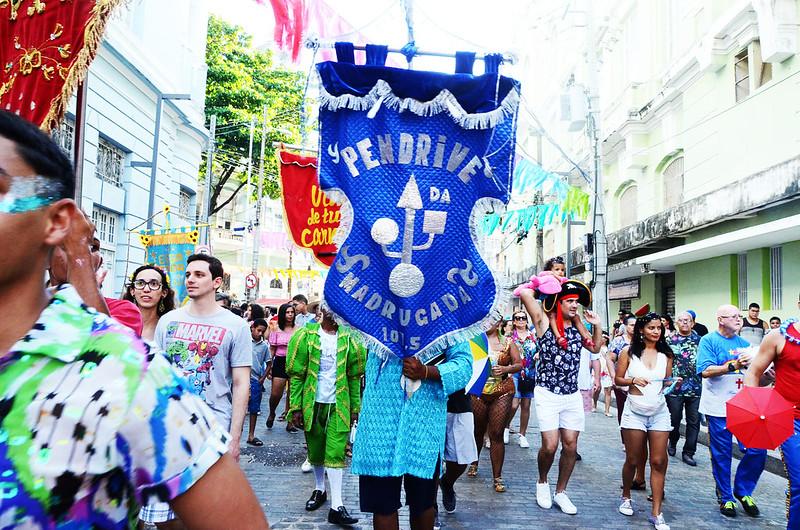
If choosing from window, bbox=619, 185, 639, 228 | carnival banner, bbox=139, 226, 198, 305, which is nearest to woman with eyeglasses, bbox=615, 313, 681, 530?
carnival banner, bbox=139, 226, 198, 305

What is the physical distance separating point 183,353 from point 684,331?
6.40m

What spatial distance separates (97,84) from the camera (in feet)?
43.0

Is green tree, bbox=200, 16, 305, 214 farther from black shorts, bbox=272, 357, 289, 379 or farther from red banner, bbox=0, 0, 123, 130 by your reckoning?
red banner, bbox=0, 0, 123, 130

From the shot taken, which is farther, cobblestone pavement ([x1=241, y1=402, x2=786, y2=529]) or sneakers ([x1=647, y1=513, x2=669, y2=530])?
cobblestone pavement ([x1=241, y1=402, x2=786, y2=529])

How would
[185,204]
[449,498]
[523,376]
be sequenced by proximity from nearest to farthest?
[449,498], [523,376], [185,204]

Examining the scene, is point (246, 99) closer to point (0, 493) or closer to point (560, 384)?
point (560, 384)

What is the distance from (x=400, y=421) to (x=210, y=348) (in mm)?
1356

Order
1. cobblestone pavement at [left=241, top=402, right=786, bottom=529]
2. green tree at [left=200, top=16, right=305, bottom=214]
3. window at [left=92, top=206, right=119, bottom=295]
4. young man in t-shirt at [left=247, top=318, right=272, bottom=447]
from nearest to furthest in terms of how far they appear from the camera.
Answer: cobblestone pavement at [left=241, top=402, right=786, bottom=529] < young man in t-shirt at [left=247, top=318, right=272, bottom=447] < window at [left=92, top=206, right=119, bottom=295] < green tree at [left=200, top=16, right=305, bottom=214]

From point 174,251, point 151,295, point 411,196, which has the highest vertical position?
point 174,251

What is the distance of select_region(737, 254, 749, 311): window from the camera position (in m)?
15.2

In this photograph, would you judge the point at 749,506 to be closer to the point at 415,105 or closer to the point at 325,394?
the point at 325,394

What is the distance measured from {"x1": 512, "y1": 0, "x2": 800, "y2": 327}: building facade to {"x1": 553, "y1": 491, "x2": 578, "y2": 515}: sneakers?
315 inches

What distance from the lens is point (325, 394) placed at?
19.0 feet

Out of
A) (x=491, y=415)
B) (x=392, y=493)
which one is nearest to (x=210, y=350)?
(x=392, y=493)
